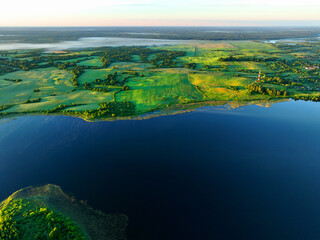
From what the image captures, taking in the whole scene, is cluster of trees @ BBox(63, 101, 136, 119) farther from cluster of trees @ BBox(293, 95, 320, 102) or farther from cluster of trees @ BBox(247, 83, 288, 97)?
cluster of trees @ BBox(293, 95, 320, 102)

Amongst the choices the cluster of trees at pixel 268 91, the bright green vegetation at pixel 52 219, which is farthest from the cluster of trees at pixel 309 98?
the bright green vegetation at pixel 52 219

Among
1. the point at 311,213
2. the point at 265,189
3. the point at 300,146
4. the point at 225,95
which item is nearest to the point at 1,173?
the point at 265,189

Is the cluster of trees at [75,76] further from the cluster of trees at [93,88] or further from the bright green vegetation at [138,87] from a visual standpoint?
the cluster of trees at [93,88]

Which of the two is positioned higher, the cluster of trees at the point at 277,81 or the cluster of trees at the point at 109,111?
the cluster of trees at the point at 277,81

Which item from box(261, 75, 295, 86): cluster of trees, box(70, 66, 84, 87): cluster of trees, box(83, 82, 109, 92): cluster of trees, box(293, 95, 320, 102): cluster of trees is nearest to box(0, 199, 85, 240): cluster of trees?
box(83, 82, 109, 92): cluster of trees

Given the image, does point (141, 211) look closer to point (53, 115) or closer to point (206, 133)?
point (206, 133)

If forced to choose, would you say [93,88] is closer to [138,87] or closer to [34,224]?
[138,87]

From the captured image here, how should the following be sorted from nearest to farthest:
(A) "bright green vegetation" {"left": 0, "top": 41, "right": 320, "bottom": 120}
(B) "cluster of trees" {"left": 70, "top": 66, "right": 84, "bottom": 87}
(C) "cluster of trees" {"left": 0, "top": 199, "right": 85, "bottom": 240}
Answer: (C) "cluster of trees" {"left": 0, "top": 199, "right": 85, "bottom": 240}, (A) "bright green vegetation" {"left": 0, "top": 41, "right": 320, "bottom": 120}, (B) "cluster of trees" {"left": 70, "top": 66, "right": 84, "bottom": 87}

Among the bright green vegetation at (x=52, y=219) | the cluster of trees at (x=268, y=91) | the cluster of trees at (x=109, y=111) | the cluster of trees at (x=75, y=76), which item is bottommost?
the bright green vegetation at (x=52, y=219)
